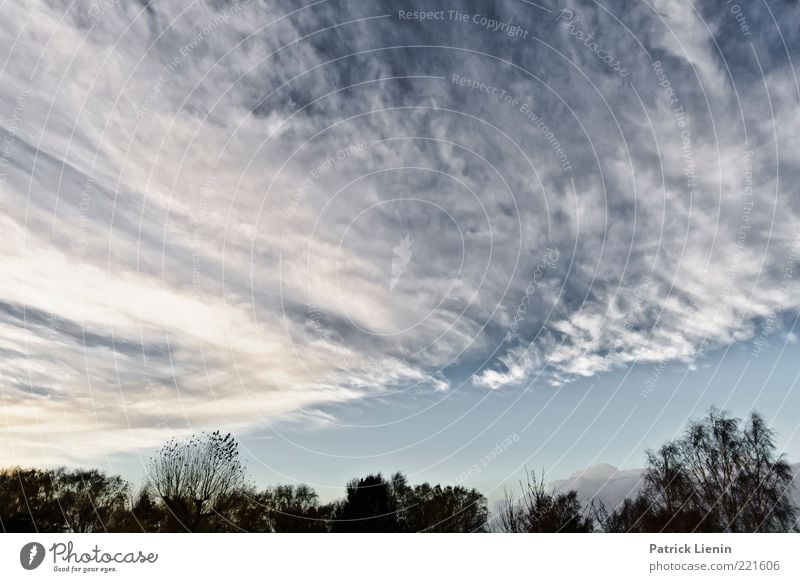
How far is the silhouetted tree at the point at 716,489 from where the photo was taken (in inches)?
1015

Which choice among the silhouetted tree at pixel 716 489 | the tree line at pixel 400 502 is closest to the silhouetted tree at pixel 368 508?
the tree line at pixel 400 502

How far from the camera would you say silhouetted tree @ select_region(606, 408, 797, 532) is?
1015 inches

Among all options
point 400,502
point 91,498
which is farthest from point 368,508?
point 91,498
